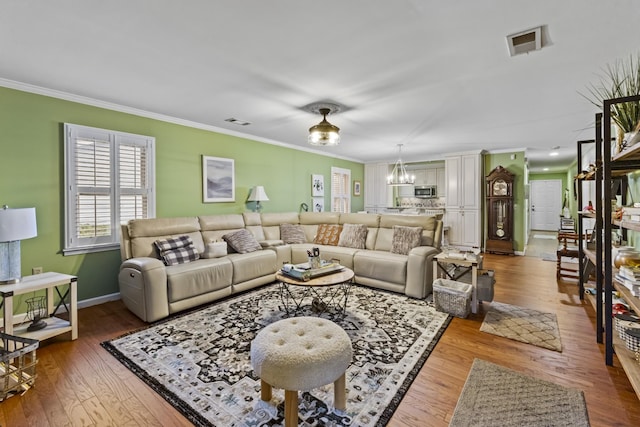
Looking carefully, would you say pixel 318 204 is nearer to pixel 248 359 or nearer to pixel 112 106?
pixel 112 106

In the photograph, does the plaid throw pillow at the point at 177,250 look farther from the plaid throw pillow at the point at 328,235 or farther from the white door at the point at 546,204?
the white door at the point at 546,204

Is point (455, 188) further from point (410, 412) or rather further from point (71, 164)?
point (71, 164)

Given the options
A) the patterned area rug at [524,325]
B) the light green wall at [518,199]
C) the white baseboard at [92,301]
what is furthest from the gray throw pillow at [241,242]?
the light green wall at [518,199]

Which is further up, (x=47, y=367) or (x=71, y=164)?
(x=71, y=164)

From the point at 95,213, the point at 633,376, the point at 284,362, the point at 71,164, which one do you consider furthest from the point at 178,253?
the point at 633,376

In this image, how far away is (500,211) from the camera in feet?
21.4

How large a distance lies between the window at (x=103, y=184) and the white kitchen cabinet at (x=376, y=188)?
20.0ft

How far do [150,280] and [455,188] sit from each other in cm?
657

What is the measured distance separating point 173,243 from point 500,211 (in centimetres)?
670

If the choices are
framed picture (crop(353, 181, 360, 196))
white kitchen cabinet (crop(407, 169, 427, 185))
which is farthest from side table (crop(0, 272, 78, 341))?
white kitchen cabinet (crop(407, 169, 427, 185))

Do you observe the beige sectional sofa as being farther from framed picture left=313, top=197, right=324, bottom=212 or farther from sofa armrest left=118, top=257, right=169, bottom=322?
framed picture left=313, top=197, right=324, bottom=212

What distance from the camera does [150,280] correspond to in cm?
284

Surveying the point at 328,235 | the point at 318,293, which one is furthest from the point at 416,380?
the point at 328,235

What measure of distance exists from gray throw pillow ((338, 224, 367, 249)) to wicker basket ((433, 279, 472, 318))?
1563 millimetres
